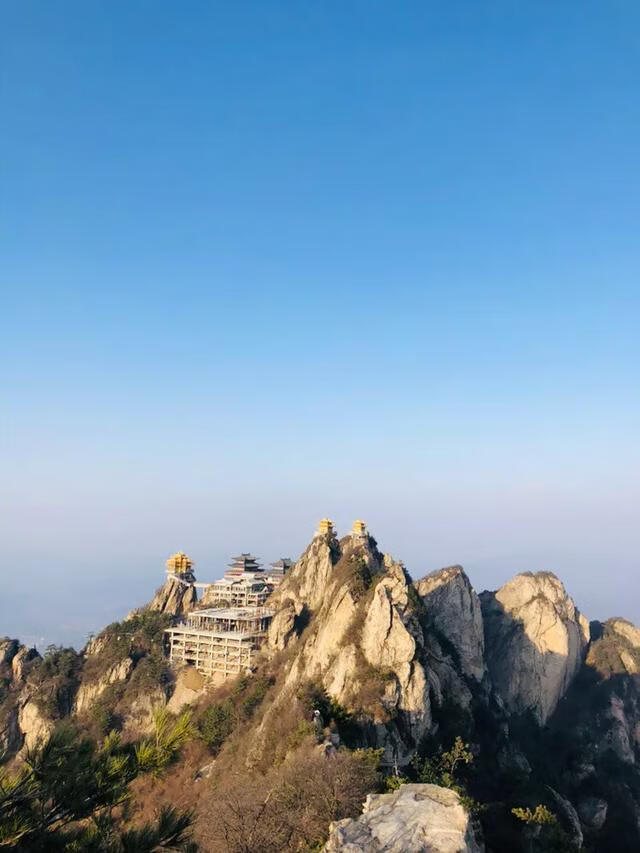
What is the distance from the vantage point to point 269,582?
181ft

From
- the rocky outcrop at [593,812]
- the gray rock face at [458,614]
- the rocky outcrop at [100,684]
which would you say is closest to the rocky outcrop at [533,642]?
the gray rock face at [458,614]

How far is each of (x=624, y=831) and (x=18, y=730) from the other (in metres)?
42.3

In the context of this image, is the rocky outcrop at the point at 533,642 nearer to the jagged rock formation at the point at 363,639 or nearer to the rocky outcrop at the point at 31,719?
the jagged rock formation at the point at 363,639

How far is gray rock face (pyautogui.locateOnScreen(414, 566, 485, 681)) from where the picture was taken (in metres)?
47.8

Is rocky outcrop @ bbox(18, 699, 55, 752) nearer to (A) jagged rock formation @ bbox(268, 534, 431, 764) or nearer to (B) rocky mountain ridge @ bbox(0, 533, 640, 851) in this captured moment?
(B) rocky mountain ridge @ bbox(0, 533, 640, 851)

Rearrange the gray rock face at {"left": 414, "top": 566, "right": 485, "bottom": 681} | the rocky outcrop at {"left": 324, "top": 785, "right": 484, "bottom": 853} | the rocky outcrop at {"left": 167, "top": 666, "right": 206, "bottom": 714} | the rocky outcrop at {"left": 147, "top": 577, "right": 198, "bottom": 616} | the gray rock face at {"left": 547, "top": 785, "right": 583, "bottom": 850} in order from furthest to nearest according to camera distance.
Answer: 1. the rocky outcrop at {"left": 147, "top": 577, "right": 198, "bottom": 616}
2. the gray rock face at {"left": 414, "top": 566, "right": 485, "bottom": 681}
3. the rocky outcrop at {"left": 167, "top": 666, "right": 206, "bottom": 714}
4. the gray rock face at {"left": 547, "top": 785, "right": 583, "bottom": 850}
5. the rocky outcrop at {"left": 324, "top": 785, "right": 484, "bottom": 853}

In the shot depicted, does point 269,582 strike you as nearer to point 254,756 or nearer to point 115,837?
point 254,756

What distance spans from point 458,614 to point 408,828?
3616 centimetres

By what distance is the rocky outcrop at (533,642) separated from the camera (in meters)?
51.5

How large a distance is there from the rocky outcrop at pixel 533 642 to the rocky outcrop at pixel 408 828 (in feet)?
121

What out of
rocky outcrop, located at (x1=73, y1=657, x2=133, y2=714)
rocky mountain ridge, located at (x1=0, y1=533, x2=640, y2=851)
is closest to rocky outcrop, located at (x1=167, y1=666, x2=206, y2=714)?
rocky mountain ridge, located at (x1=0, y1=533, x2=640, y2=851)

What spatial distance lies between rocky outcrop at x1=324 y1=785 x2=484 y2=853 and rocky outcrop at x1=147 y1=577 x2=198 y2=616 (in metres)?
39.1

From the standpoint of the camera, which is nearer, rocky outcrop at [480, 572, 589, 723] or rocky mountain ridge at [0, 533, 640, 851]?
rocky mountain ridge at [0, 533, 640, 851]

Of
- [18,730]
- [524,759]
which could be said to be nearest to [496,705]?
[524,759]
